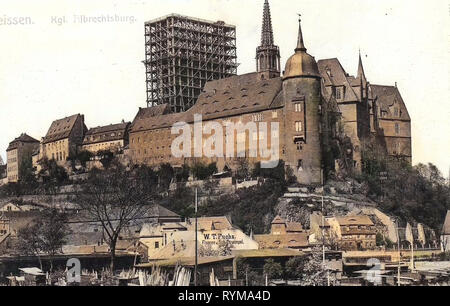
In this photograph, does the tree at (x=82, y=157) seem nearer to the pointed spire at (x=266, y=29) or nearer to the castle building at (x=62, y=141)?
the castle building at (x=62, y=141)

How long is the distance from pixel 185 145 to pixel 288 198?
7.94 meters

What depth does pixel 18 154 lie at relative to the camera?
188ft

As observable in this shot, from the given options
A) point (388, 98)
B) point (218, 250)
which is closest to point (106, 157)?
point (388, 98)

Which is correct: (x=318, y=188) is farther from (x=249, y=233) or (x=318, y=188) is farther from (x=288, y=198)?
(x=249, y=233)

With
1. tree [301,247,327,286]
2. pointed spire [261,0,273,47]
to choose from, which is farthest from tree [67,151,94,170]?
tree [301,247,327,286]

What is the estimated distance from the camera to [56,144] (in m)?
59.7

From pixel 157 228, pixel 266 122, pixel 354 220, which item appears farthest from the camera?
pixel 266 122

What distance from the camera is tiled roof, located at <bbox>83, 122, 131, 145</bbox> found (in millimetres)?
58875

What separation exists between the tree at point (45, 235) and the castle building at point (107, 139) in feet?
29.2

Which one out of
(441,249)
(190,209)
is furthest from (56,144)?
(441,249)

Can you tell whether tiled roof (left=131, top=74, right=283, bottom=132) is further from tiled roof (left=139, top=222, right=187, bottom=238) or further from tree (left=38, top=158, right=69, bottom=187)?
tiled roof (left=139, top=222, right=187, bottom=238)

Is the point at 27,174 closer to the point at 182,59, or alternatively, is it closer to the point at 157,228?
the point at 182,59

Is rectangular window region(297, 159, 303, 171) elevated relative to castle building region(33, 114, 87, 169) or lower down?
lower down

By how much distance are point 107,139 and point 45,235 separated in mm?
11918
